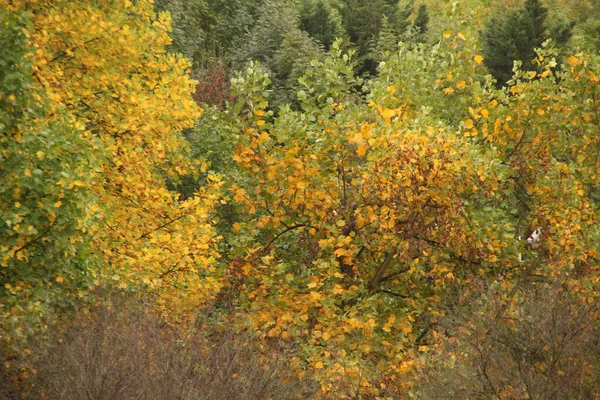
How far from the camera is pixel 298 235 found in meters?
12.6

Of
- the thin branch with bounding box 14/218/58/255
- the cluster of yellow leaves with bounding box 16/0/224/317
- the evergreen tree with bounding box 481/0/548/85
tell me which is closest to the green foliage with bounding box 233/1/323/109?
the evergreen tree with bounding box 481/0/548/85

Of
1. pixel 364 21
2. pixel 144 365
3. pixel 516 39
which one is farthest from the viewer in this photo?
pixel 364 21

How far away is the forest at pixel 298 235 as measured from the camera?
8156 mm

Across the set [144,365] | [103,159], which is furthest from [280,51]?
[144,365]

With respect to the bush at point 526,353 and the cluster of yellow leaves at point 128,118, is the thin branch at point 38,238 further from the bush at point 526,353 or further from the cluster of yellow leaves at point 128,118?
the bush at point 526,353

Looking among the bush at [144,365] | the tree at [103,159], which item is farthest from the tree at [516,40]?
the bush at [144,365]

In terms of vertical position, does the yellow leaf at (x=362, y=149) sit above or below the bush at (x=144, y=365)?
above

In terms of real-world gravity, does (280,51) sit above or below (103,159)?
below

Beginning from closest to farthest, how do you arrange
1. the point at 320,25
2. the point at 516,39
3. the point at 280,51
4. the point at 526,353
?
1. the point at 526,353
2. the point at 280,51
3. the point at 516,39
4. the point at 320,25

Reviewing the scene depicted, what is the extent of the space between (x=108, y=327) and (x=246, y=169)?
4.03 metres

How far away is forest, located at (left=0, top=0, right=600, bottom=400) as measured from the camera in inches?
321

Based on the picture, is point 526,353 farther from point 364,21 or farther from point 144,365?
point 364,21

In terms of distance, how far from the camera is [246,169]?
11.6 meters

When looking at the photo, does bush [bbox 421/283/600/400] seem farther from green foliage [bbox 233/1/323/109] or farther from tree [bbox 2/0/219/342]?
green foliage [bbox 233/1/323/109]
